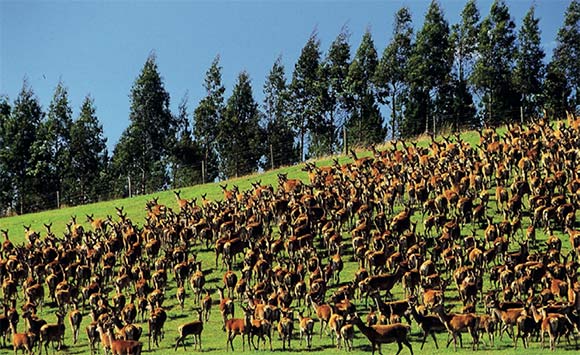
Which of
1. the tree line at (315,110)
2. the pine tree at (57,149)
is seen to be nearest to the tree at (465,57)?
the tree line at (315,110)

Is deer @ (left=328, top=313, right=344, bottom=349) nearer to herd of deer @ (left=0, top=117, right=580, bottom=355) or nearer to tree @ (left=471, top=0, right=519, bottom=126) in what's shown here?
herd of deer @ (left=0, top=117, right=580, bottom=355)

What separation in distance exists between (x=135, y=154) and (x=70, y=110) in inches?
324

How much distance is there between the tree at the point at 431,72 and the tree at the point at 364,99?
4.80 m

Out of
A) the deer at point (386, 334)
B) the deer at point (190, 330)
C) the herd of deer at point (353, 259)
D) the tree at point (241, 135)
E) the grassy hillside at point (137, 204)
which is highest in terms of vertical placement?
the tree at point (241, 135)

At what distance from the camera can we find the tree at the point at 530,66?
7500 centimetres

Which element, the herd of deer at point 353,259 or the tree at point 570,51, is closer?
the herd of deer at point 353,259

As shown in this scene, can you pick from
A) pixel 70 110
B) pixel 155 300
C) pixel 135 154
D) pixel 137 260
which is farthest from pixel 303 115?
pixel 155 300

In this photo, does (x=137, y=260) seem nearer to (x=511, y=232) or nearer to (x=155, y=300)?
(x=155, y=300)

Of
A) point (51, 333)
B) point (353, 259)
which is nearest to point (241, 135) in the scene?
point (353, 259)

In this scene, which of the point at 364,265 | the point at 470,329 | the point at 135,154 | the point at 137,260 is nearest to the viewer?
the point at 470,329

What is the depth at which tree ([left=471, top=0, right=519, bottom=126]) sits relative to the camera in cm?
7456

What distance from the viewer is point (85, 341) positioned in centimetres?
2720

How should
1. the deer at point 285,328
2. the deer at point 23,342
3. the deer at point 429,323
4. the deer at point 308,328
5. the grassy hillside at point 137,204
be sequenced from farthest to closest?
the grassy hillside at point 137,204
the deer at point 23,342
the deer at point 285,328
the deer at point 308,328
the deer at point 429,323

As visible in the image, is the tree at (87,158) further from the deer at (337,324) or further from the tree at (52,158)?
the deer at (337,324)
